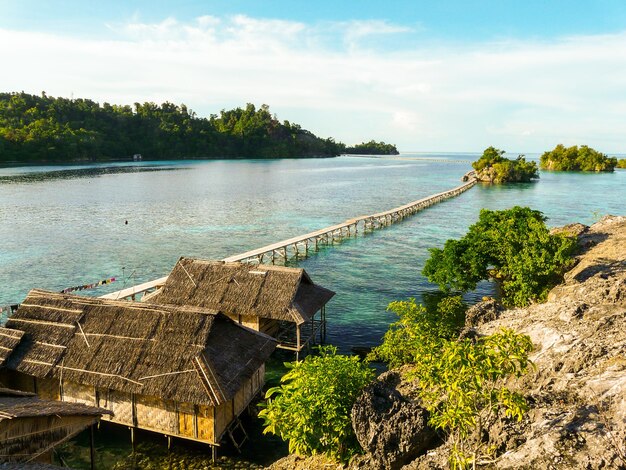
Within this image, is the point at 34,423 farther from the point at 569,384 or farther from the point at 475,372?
the point at 569,384

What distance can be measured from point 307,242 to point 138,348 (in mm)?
33951

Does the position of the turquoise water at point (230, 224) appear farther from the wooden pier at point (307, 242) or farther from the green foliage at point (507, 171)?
the green foliage at point (507, 171)

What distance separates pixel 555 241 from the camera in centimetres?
3178

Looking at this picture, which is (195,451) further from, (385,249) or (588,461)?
(385,249)

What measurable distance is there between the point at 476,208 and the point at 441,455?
75.9 meters

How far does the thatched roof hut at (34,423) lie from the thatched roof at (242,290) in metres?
9.86

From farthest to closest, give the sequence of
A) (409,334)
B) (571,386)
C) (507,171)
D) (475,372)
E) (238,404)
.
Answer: (507,171) → (409,334) → (238,404) → (571,386) → (475,372)

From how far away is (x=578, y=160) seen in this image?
16825cm

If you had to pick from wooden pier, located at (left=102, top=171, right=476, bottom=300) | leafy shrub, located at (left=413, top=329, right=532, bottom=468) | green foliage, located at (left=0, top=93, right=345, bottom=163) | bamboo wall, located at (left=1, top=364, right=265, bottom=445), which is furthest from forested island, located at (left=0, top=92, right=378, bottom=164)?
leafy shrub, located at (left=413, top=329, right=532, bottom=468)

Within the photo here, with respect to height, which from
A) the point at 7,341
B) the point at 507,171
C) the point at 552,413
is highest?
the point at 507,171

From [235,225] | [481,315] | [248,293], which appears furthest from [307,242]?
[481,315]

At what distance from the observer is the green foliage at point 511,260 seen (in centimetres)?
2931

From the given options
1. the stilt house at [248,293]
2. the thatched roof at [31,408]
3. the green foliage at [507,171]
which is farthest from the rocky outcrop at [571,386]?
the green foliage at [507,171]

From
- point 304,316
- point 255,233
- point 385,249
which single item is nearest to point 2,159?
point 255,233
